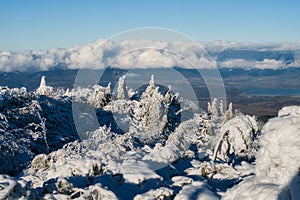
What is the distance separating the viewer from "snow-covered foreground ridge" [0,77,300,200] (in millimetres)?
6480

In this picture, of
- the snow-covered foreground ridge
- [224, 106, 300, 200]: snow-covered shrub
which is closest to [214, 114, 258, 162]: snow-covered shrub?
the snow-covered foreground ridge

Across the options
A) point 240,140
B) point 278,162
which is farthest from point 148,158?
point 278,162

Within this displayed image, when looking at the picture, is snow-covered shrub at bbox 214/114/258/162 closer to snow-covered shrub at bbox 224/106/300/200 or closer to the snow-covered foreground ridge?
the snow-covered foreground ridge

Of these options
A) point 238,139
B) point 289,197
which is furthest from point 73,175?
point 238,139

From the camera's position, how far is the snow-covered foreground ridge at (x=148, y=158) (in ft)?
21.3

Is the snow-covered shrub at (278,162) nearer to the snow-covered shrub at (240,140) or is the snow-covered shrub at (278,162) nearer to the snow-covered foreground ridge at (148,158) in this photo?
the snow-covered foreground ridge at (148,158)

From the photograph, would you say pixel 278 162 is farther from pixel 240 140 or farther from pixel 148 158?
pixel 240 140

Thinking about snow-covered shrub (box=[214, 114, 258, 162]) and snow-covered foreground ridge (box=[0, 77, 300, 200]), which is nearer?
snow-covered foreground ridge (box=[0, 77, 300, 200])

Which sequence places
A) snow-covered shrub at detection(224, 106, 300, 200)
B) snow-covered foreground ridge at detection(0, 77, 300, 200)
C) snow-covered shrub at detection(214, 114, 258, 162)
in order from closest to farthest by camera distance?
snow-covered shrub at detection(224, 106, 300, 200)
snow-covered foreground ridge at detection(0, 77, 300, 200)
snow-covered shrub at detection(214, 114, 258, 162)

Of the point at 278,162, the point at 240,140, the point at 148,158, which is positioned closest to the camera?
the point at 278,162

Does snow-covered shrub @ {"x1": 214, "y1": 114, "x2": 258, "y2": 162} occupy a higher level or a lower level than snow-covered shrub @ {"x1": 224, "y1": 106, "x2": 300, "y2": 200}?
lower

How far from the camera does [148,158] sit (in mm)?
15477

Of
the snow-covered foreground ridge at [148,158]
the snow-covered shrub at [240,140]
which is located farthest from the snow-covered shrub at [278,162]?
the snow-covered shrub at [240,140]

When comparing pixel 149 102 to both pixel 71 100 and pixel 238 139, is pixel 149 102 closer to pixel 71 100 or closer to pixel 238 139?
pixel 71 100
